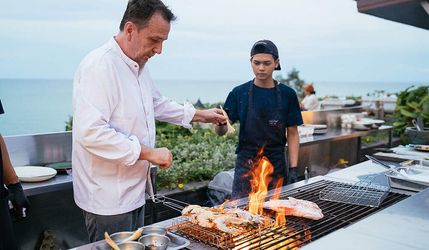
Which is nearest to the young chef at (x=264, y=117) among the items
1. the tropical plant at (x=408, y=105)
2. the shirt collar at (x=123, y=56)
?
the shirt collar at (x=123, y=56)

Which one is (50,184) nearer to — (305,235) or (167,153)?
(167,153)

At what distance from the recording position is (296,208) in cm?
241

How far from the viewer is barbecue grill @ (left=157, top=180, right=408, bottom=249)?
77.5 inches

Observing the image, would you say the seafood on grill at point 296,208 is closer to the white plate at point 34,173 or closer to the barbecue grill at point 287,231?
the barbecue grill at point 287,231

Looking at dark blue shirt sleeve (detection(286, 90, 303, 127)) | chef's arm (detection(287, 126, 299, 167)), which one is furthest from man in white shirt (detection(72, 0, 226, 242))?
chef's arm (detection(287, 126, 299, 167))

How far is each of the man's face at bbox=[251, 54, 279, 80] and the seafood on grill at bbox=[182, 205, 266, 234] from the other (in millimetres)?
2137

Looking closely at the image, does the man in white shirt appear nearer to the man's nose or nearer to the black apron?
the man's nose

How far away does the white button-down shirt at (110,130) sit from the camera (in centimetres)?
244

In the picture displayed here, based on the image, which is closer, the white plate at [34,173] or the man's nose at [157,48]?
the man's nose at [157,48]

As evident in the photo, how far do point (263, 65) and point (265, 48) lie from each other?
18cm

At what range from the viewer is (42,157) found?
431 centimetres

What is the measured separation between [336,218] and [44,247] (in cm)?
329

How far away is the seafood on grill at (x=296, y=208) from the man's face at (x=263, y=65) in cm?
187

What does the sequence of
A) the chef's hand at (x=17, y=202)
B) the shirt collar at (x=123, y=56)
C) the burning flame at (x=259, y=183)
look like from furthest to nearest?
the chef's hand at (x=17, y=202)
the shirt collar at (x=123, y=56)
the burning flame at (x=259, y=183)
